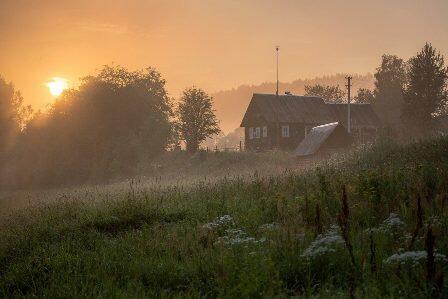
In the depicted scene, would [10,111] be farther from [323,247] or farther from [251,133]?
[323,247]

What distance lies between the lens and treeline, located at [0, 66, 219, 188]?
39750 millimetres

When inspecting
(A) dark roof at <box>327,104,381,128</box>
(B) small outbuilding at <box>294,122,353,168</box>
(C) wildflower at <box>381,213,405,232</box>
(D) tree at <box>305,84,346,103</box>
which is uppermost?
(D) tree at <box>305,84,346,103</box>

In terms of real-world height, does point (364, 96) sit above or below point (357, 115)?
above

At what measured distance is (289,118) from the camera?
176 ft

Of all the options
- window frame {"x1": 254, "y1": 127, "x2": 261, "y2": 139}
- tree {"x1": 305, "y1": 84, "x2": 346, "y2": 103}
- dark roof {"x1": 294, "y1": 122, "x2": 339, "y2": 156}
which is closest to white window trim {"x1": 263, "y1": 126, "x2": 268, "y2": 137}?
window frame {"x1": 254, "y1": 127, "x2": 261, "y2": 139}

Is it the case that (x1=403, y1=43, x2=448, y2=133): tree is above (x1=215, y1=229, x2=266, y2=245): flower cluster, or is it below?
above

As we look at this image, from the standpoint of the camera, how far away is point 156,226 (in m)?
9.52

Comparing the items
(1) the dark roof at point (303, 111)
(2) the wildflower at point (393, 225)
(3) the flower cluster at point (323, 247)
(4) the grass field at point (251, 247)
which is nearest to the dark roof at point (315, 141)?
(1) the dark roof at point (303, 111)

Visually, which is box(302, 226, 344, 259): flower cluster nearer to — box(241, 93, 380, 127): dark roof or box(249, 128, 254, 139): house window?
box(241, 93, 380, 127): dark roof

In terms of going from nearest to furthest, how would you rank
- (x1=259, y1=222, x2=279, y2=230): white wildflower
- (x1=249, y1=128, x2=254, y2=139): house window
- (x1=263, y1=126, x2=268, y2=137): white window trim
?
(x1=259, y1=222, x2=279, y2=230): white wildflower
(x1=263, y1=126, x2=268, y2=137): white window trim
(x1=249, y1=128, x2=254, y2=139): house window

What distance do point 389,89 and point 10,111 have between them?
5654 centimetres

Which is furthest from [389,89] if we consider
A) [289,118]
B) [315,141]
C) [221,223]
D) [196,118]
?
[221,223]

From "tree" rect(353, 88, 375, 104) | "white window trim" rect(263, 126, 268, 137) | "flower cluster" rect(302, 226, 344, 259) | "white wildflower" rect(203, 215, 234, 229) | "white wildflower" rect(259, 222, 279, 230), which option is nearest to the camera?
"flower cluster" rect(302, 226, 344, 259)

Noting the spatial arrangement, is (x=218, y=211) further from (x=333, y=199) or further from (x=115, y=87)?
(x=115, y=87)
